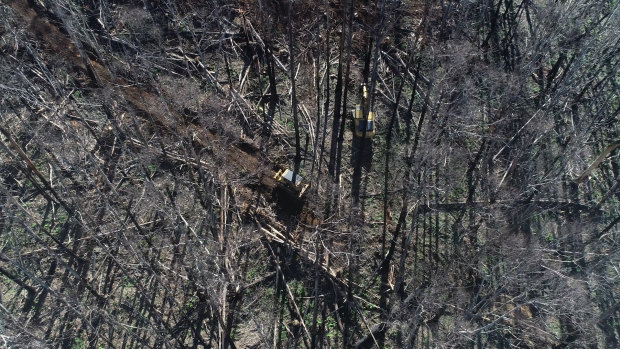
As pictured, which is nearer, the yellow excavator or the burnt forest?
the burnt forest

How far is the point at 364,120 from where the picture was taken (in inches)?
744

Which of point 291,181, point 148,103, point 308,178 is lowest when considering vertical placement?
point 291,181

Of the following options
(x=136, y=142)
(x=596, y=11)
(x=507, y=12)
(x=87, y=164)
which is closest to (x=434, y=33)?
(x=507, y=12)

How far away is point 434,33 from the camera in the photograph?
Answer: 21422mm

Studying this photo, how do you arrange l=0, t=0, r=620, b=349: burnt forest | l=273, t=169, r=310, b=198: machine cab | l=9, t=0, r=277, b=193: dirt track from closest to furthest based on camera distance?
l=0, t=0, r=620, b=349: burnt forest → l=273, t=169, r=310, b=198: machine cab → l=9, t=0, r=277, b=193: dirt track

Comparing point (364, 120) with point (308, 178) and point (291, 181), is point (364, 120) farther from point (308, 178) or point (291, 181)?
point (291, 181)

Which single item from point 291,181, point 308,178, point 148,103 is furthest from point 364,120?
point 148,103

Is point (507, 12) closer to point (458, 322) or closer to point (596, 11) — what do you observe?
point (596, 11)

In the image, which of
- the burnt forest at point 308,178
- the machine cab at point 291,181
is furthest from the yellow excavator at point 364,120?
the machine cab at point 291,181

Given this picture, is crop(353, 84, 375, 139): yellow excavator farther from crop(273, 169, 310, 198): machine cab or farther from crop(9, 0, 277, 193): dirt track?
crop(9, 0, 277, 193): dirt track

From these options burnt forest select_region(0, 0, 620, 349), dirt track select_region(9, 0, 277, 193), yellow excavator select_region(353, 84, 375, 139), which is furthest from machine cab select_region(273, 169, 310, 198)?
yellow excavator select_region(353, 84, 375, 139)

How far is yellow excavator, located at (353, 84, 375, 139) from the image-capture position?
1908cm

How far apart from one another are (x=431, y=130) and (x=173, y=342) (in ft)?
35.8

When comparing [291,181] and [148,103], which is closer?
[291,181]
